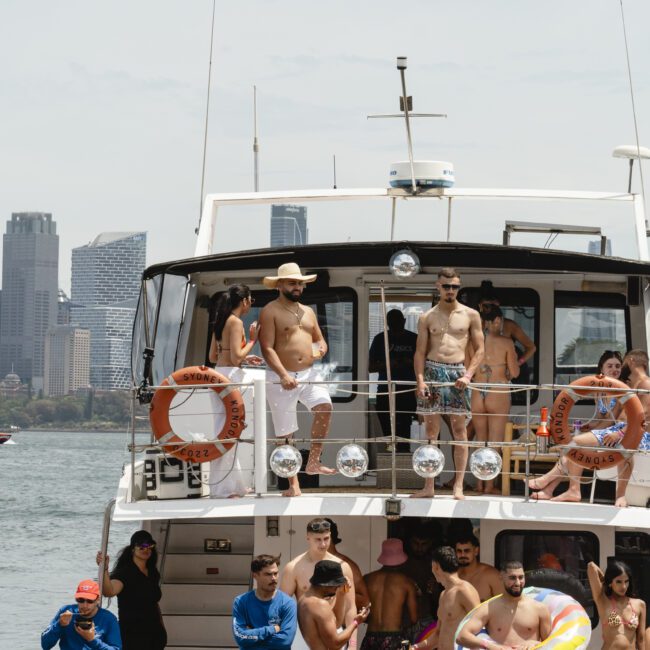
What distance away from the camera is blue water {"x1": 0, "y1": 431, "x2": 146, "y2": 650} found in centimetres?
2708

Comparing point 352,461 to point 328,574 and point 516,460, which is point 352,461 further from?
point 516,460

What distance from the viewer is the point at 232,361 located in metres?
11.0

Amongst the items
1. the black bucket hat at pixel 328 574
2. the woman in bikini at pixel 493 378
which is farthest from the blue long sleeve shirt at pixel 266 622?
the woman in bikini at pixel 493 378

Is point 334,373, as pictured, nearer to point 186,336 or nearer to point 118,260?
point 186,336

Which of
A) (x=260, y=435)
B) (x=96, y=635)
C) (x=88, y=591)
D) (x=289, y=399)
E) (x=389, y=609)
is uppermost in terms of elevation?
(x=289, y=399)

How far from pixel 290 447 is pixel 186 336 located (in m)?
2.87

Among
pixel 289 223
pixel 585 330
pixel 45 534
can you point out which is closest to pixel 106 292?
pixel 45 534

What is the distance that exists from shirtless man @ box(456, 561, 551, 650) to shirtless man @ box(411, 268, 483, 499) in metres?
1.20

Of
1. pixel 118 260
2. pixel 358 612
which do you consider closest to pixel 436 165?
pixel 358 612

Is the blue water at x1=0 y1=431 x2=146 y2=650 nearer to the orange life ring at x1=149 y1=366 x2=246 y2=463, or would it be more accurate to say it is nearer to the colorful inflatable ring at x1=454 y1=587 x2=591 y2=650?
the orange life ring at x1=149 y1=366 x2=246 y2=463

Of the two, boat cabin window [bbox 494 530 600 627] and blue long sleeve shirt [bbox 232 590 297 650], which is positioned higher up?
boat cabin window [bbox 494 530 600 627]

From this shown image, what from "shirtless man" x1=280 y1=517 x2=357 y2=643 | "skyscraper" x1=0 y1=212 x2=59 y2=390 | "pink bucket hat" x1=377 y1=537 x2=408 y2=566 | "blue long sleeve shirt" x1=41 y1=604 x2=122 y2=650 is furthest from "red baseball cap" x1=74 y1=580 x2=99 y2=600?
"skyscraper" x1=0 y1=212 x2=59 y2=390

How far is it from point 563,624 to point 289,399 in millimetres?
2601

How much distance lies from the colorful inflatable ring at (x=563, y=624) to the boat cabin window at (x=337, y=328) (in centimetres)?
330
